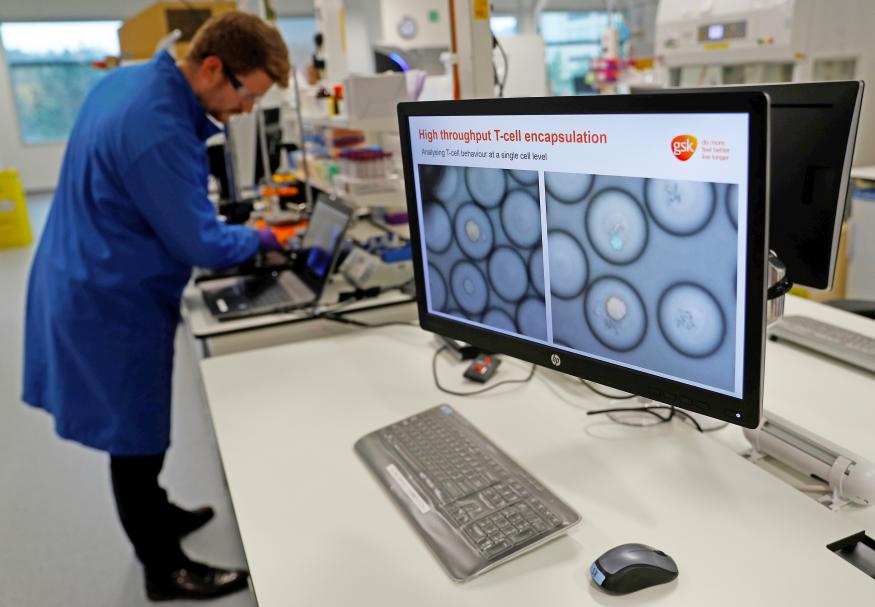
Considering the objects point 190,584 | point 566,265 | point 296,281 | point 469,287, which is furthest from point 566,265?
point 190,584

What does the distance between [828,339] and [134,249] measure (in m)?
1.53

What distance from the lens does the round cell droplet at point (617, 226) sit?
868 millimetres

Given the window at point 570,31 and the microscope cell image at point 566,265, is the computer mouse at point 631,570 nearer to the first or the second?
the microscope cell image at point 566,265

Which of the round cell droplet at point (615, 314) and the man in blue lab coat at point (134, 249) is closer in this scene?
the round cell droplet at point (615, 314)

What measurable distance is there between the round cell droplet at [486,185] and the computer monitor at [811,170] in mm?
405

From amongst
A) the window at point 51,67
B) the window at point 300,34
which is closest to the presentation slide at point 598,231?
the window at point 51,67

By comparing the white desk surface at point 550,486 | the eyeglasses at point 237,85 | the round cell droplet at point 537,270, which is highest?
the eyeglasses at point 237,85

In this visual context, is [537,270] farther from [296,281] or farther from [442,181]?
[296,281]

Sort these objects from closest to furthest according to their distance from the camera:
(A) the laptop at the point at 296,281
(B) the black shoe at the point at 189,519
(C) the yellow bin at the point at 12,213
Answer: (A) the laptop at the point at 296,281 < (B) the black shoe at the point at 189,519 < (C) the yellow bin at the point at 12,213

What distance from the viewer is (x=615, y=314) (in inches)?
36.9

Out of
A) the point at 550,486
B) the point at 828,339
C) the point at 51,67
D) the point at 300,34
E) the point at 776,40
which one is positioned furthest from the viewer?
the point at 300,34

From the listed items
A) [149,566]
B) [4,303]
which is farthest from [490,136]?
[4,303]

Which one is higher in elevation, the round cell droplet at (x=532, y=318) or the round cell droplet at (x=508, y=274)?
the round cell droplet at (x=508, y=274)

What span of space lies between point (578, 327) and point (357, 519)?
1.37ft
